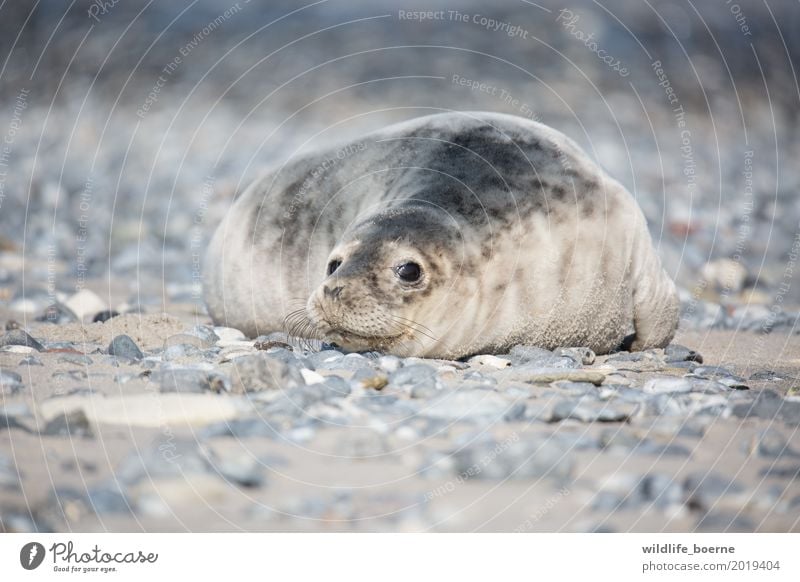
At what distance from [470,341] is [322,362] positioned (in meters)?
Answer: 0.64

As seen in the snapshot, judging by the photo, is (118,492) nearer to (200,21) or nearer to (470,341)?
(470,341)

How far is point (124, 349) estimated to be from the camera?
4.02 metres

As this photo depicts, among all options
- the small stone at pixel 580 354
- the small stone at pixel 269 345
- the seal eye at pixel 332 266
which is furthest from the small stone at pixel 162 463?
the small stone at pixel 580 354

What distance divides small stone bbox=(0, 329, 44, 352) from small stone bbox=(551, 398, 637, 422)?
233 centimetres

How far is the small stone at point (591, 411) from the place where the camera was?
3057 millimetres

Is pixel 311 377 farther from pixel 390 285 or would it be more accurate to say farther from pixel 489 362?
pixel 489 362

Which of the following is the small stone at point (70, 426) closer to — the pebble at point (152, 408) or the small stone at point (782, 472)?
the pebble at point (152, 408)

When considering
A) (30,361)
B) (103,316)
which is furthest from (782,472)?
(103,316)

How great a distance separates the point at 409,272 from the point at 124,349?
50.2 inches

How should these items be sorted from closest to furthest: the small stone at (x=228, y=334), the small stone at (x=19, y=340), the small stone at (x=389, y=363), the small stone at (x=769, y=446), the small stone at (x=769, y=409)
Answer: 1. the small stone at (x=769, y=446)
2. the small stone at (x=769, y=409)
3. the small stone at (x=389, y=363)
4. the small stone at (x=19, y=340)
5. the small stone at (x=228, y=334)

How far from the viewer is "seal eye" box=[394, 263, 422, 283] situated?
150 inches

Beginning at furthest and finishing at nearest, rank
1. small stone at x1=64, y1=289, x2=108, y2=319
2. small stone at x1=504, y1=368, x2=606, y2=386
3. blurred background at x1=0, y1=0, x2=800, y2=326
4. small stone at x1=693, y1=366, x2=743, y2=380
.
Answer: blurred background at x1=0, y1=0, x2=800, y2=326 → small stone at x1=64, y1=289, x2=108, y2=319 → small stone at x1=693, y1=366, x2=743, y2=380 → small stone at x1=504, y1=368, x2=606, y2=386

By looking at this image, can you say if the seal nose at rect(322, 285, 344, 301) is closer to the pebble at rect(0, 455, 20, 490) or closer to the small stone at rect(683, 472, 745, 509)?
the pebble at rect(0, 455, 20, 490)

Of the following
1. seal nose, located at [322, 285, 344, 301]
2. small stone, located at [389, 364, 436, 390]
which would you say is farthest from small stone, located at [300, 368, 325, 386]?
seal nose, located at [322, 285, 344, 301]
